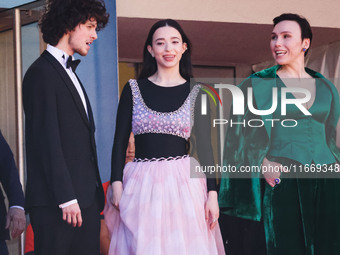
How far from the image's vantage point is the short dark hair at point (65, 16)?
2.60 m

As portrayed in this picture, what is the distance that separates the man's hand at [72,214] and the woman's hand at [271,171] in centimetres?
118

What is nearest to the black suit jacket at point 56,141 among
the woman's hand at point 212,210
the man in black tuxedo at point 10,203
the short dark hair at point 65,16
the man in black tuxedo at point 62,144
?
the man in black tuxedo at point 62,144

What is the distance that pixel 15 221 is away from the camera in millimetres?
2719

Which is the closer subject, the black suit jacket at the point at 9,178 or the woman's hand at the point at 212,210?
the woman's hand at the point at 212,210

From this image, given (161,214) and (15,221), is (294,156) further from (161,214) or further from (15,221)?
(15,221)

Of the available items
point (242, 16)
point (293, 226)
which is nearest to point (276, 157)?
point (293, 226)

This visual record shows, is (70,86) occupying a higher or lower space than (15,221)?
higher

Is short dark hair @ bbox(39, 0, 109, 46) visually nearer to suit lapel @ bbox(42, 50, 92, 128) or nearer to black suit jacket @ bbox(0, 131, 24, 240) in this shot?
suit lapel @ bbox(42, 50, 92, 128)

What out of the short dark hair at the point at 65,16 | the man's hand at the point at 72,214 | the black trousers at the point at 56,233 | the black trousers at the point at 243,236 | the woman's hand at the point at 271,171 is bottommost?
the black trousers at the point at 243,236

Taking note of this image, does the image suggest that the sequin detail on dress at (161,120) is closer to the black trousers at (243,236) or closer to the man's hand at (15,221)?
the man's hand at (15,221)

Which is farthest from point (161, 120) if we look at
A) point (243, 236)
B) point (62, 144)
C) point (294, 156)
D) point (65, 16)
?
point (243, 236)

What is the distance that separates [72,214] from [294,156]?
4.28 ft

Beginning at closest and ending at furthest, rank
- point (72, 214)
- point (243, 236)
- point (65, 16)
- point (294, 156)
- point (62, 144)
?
point (72, 214)
point (62, 144)
point (65, 16)
point (294, 156)
point (243, 236)

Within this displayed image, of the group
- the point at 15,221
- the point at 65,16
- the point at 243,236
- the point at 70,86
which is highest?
the point at 65,16
